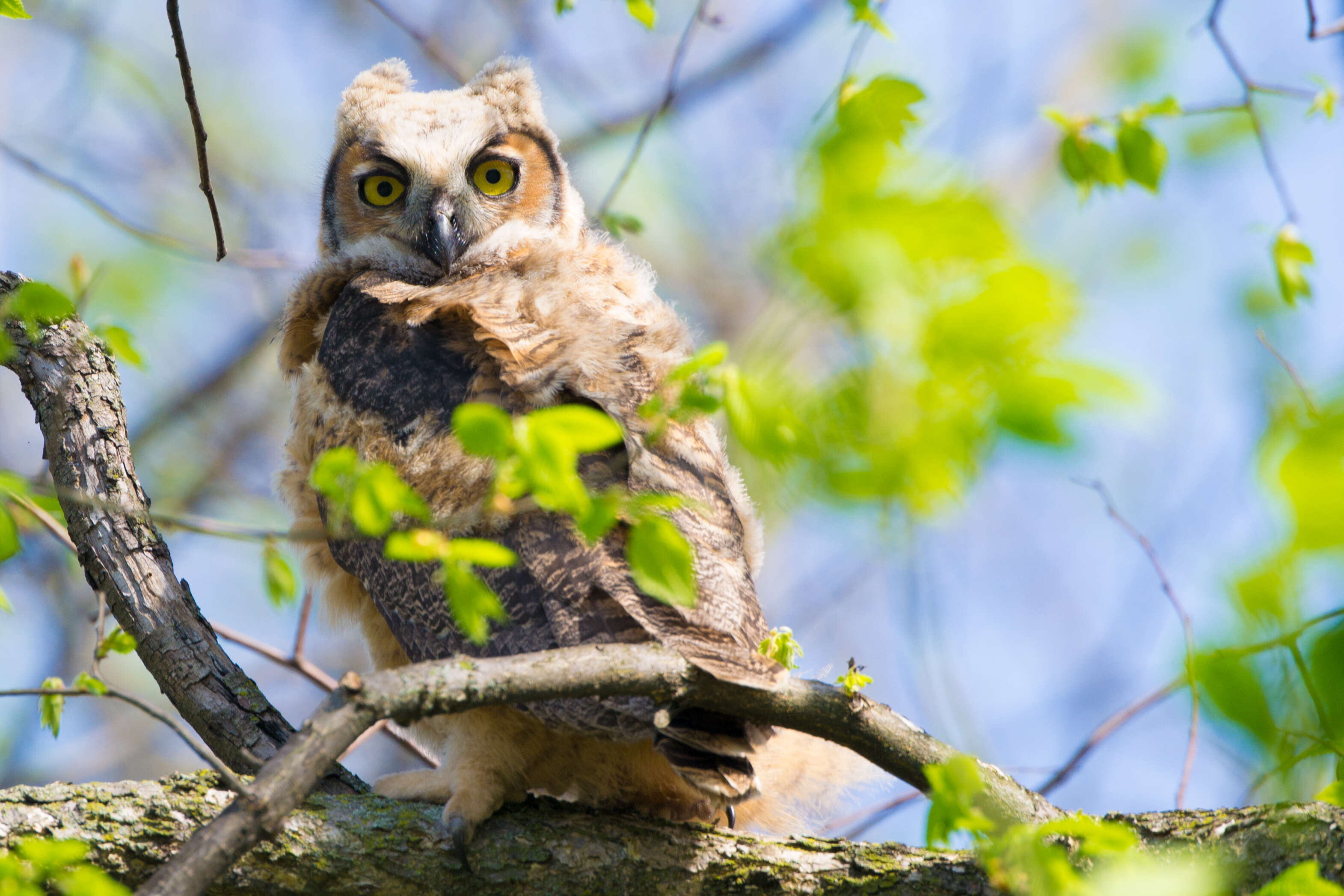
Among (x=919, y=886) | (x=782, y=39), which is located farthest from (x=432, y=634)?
(x=782, y=39)

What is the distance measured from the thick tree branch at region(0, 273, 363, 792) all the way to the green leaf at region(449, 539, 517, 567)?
4.71ft

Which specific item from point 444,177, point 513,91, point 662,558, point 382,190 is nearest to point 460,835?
point 662,558

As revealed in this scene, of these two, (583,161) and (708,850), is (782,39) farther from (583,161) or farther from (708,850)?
(708,850)

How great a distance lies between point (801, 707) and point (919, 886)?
55 centimetres

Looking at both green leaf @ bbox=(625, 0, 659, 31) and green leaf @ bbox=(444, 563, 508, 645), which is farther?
green leaf @ bbox=(625, 0, 659, 31)

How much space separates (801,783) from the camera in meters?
2.91

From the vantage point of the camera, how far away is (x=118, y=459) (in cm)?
283

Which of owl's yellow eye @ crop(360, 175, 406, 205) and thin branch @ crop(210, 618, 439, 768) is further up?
owl's yellow eye @ crop(360, 175, 406, 205)

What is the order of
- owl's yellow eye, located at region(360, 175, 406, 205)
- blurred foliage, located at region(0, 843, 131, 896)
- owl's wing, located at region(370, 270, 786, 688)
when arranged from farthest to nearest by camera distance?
owl's yellow eye, located at region(360, 175, 406, 205)
owl's wing, located at region(370, 270, 786, 688)
blurred foliage, located at region(0, 843, 131, 896)

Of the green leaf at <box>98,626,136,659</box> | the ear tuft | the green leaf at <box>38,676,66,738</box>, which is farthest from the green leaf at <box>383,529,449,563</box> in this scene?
the ear tuft

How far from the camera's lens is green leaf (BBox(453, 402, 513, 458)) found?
4.52 feet

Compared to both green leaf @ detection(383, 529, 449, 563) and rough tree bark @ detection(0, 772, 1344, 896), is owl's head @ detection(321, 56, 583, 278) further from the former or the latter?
green leaf @ detection(383, 529, 449, 563)

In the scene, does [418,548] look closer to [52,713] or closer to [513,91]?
[52,713]

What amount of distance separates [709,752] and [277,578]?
192 centimetres
